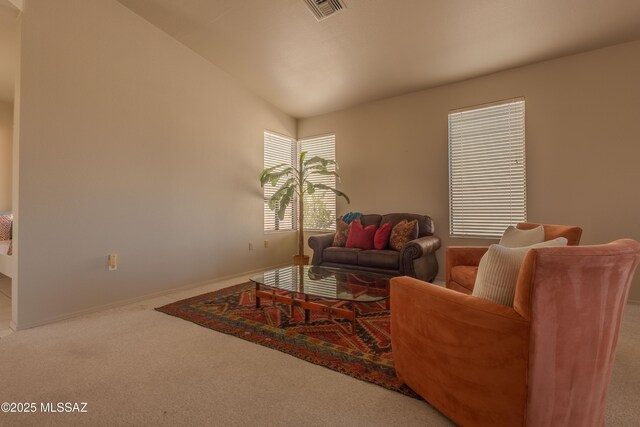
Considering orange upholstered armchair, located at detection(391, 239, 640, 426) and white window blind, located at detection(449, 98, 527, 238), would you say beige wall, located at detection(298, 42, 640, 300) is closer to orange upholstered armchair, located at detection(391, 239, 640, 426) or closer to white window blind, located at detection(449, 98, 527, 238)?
Answer: white window blind, located at detection(449, 98, 527, 238)

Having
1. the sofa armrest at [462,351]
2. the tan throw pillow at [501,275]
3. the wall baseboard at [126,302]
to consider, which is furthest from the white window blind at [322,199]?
the tan throw pillow at [501,275]

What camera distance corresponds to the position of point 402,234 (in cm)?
388

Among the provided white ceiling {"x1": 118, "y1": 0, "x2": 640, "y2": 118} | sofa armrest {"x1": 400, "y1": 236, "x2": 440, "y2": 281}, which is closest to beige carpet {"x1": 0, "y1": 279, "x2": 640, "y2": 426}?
sofa armrest {"x1": 400, "y1": 236, "x2": 440, "y2": 281}

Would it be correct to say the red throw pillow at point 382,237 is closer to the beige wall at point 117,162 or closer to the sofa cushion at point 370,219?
the sofa cushion at point 370,219

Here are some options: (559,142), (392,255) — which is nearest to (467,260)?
(392,255)

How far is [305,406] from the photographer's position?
1529mm

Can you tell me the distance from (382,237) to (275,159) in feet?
7.70

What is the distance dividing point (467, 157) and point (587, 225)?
1466 mm

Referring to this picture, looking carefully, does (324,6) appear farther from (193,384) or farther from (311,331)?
(193,384)

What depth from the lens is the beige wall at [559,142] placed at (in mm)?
3158

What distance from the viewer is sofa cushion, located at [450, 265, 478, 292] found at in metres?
2.46

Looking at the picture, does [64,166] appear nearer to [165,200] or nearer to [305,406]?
[165,200]

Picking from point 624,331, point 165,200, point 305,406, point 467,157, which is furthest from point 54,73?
point 624,331

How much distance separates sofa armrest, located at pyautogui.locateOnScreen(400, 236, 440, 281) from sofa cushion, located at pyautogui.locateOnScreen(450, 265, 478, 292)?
24.8 inches
